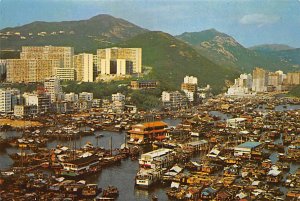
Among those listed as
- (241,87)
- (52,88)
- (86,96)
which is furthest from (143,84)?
(241,87)

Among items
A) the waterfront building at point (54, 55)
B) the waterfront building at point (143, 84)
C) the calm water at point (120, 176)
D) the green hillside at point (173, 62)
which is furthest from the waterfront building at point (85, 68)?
the calm water at point (120, 176)

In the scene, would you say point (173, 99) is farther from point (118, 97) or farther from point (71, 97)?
point (71, 97)

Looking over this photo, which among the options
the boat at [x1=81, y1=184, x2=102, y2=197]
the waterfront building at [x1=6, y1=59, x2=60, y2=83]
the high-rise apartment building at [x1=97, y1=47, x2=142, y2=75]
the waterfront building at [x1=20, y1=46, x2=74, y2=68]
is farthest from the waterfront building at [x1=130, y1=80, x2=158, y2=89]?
the boat at [x1=81, y1=184, x2=102, y2=197]

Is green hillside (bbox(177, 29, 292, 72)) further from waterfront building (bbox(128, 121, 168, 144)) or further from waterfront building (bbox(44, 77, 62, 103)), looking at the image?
waterfront building (bbox(128, 121, 168, 144))

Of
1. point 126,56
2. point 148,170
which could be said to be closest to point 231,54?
point 126,56

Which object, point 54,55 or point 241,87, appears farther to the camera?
point 241,87

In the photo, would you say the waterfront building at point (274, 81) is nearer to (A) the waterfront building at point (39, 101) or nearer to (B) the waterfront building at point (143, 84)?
(B) the waterfront building at point (143, 84)

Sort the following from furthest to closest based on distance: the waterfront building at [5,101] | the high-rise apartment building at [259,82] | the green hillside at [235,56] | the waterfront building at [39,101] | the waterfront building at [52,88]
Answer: the green hillside at [235,56] → the high-rise apartment building at [259,82] → the waterfront building at [52,88] → the waterfront building at [39,101] → the waterfront building at [5,101]
